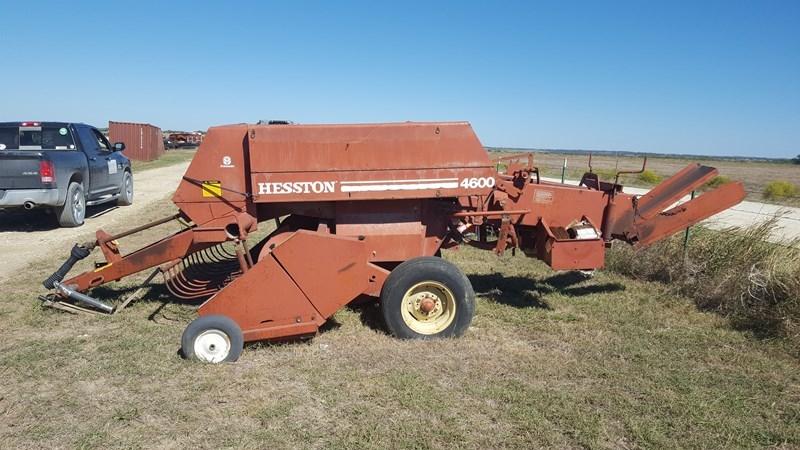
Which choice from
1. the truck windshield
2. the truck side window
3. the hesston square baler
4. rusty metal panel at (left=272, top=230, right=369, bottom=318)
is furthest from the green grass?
rusty metal panel at (left=272, top=230, right=369, bottom=318)

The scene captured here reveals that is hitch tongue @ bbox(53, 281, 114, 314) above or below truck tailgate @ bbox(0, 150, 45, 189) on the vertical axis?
below

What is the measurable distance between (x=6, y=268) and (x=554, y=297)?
7.25m

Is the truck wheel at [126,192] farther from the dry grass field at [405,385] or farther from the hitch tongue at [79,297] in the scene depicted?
the hitch tongue at [79,297]

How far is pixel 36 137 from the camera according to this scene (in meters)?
11.1

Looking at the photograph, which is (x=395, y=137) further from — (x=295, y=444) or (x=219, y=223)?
(x=295, y=444)

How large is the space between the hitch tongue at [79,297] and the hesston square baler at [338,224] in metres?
0.01

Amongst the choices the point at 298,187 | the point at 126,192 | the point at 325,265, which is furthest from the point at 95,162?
→ the point at 325,265

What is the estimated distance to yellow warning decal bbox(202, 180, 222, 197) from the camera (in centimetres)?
502

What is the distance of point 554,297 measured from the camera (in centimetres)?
664

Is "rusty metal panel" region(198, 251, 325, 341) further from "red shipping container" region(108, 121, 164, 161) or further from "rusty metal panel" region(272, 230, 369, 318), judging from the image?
"red shipping container" region(108, 121, 164, 161)

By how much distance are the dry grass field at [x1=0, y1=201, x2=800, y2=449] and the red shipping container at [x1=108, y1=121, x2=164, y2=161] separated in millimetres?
29129

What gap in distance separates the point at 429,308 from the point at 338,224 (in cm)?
116

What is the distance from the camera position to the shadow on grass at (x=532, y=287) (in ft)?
21.4

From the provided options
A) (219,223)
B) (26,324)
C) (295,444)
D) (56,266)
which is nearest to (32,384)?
(26,324)
